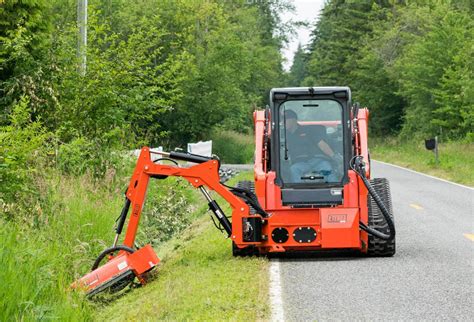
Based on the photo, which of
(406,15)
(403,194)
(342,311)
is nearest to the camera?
(342,311)

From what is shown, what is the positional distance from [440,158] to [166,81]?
52.2ft

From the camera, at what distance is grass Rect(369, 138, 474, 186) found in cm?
3025

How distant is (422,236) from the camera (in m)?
14.1

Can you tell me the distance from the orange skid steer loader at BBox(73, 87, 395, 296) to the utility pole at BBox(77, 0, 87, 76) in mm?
7988

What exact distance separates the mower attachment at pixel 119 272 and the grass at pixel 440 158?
17.7 metres

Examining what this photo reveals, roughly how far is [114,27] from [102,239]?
101ft

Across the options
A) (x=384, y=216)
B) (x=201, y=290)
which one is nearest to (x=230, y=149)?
(x=384, y=216)

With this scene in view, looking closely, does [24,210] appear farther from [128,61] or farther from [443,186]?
[443,186]

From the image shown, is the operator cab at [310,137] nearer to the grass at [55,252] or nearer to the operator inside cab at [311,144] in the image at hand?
the operator inside cab at [311,144]

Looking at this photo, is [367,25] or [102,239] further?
[367,25]

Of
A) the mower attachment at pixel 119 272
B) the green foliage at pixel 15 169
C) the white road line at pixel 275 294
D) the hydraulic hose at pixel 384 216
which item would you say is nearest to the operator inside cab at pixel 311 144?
the hydraulic hose at pixel 384 216

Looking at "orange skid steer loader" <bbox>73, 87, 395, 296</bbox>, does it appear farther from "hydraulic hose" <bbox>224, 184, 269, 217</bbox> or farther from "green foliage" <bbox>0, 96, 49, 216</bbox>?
"green foliage" <bbox>0, 96, 49, 216</bbox>

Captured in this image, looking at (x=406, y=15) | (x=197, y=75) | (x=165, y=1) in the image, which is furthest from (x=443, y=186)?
(x=406, y=15)

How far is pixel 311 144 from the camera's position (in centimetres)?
1252
